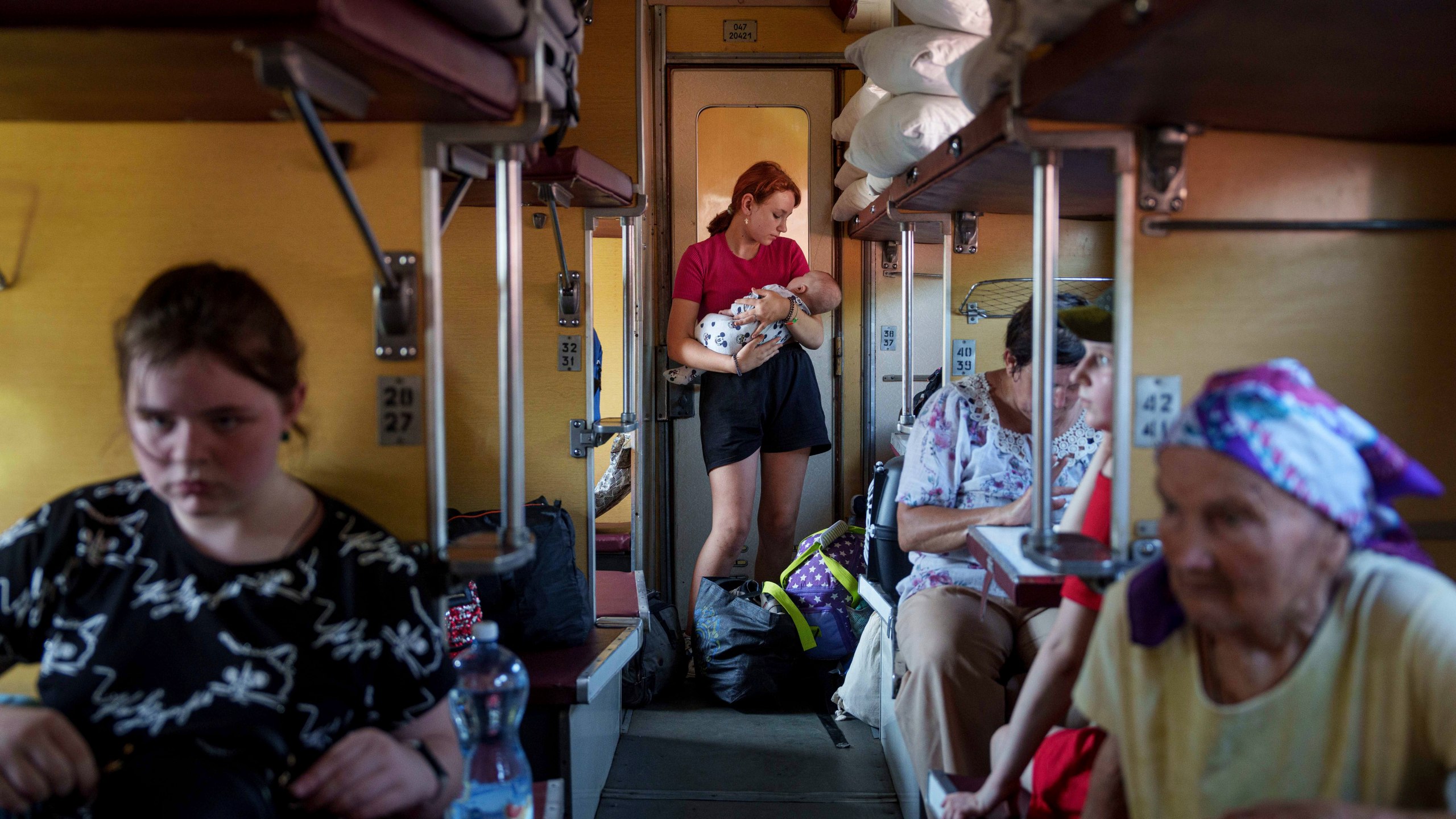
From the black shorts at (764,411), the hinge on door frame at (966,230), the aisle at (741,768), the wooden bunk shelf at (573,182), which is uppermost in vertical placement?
the wooden bunk shelf at (573,182)

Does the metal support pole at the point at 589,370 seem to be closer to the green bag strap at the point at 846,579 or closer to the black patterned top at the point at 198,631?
the green bag strap at the point at 846,579

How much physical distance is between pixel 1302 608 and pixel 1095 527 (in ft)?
2.77

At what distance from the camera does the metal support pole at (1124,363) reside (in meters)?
1.77

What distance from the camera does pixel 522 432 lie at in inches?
76.2

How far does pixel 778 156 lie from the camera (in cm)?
497

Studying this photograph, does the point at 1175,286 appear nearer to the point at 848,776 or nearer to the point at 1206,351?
the point at 1206,351

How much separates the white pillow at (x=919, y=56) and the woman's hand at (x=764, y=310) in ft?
3.59

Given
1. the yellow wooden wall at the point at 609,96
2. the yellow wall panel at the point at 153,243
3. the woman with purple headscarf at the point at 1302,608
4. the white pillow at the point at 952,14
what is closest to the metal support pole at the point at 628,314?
the yellow wooden wall at the point at 609,96

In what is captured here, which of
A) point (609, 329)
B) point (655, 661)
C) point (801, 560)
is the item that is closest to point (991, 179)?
point (801, 560)

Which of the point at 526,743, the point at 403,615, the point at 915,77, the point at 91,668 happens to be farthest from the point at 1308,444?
the point at 915,77

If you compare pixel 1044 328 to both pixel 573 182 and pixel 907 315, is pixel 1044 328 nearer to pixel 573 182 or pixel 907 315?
pixel 573 182

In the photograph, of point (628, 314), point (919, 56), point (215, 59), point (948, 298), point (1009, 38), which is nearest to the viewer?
point (215, 59)

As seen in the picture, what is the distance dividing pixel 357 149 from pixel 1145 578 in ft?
4.66

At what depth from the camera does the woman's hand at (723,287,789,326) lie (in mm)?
4164
